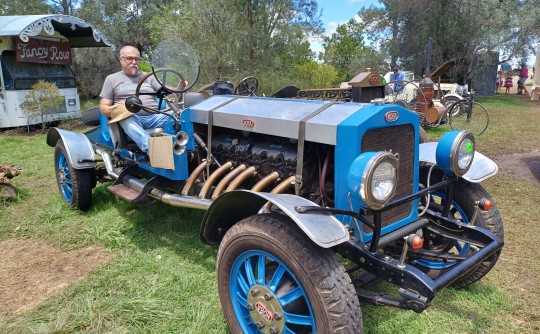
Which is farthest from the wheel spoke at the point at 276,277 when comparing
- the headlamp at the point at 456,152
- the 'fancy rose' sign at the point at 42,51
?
the 'fancy rose' sign at the point at 42,51

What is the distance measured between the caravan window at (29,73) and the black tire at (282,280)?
1018cm

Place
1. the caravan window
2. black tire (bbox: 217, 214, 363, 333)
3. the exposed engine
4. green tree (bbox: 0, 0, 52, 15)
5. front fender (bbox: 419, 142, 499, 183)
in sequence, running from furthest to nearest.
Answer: green tree (bbox: 0, 0, 52, 15), the caravan window, front fender (bbox: 419, 142, 499, 183), the exposed engine, black tire (bbox: 217, 214, 363, 333)

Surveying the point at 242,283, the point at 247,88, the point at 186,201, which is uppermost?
the point at 247,88

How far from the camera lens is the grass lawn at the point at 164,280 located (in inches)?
103

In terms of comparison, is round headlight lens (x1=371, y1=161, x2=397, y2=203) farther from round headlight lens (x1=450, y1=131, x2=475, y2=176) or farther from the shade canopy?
the shade canopy

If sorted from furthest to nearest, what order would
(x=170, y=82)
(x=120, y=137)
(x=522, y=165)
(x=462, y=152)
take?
(x=522, y=165), (x=120, y=137), (x=170, y=82), (x=462, y=152)

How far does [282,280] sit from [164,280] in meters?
1.32

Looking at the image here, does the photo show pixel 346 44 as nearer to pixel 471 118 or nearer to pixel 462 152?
pixel 471 118

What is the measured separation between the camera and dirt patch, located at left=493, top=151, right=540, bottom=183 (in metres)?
5.98

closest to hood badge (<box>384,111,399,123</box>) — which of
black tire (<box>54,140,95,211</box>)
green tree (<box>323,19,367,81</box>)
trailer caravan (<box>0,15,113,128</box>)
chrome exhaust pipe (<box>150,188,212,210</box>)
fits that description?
chrome exhaust pipe (<box>150,188,212,210</box>)

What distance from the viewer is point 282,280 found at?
7.16ft

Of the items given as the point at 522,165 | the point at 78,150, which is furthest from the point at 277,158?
the point at 522,165

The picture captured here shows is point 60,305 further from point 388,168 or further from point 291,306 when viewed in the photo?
point 388,168

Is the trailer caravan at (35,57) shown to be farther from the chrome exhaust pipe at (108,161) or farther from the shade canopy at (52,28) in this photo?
the chrome exhaust pipe at (108,161)
